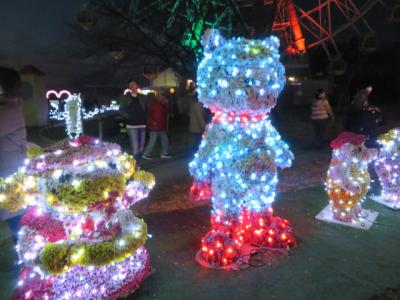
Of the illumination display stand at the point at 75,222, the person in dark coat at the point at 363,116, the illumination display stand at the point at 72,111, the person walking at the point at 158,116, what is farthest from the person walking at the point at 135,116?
the illumination display stand at the point at 75,222

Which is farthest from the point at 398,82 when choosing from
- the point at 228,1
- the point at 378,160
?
the point at 378,160

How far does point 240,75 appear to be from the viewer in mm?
3672

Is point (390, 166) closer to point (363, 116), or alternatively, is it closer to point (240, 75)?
point (363, 116)

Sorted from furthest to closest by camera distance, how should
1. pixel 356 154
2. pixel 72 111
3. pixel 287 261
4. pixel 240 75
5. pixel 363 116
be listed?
pixel 72 111, pixel 363 116, pixel 356 154, pixel 287 261, pixel 240 75

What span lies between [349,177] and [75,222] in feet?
10.9

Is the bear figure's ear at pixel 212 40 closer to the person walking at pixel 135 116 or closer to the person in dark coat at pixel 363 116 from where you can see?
the person walking at pixel 135 116

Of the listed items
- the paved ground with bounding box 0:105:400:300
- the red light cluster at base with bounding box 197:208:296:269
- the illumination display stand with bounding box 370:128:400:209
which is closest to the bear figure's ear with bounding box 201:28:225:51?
the red light cluster at base with bounding box 197:208:296:269

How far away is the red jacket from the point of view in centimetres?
877

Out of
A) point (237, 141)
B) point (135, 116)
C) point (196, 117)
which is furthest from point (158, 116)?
point (237, 141)

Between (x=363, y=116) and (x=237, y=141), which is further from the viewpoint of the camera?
(x=363, y=116)

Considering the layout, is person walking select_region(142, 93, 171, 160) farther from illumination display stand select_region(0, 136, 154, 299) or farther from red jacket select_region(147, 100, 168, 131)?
illumination display stand select_region(0, 136, 154, 299)

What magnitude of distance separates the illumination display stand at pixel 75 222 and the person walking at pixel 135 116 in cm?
498

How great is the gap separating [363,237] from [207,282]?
2165mm

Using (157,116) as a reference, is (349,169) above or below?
below
